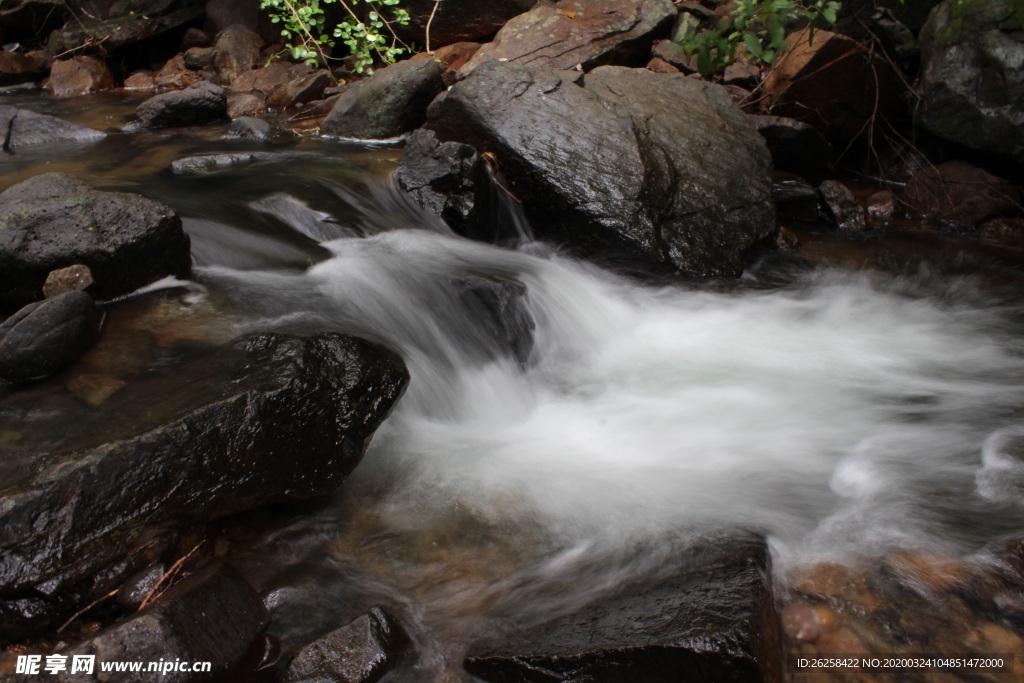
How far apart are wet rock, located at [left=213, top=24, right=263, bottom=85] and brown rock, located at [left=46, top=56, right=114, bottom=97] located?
1812 mm

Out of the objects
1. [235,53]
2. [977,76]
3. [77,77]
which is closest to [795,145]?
[977,76]

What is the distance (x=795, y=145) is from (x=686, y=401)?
3.93 m

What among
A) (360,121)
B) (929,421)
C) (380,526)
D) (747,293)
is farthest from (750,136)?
(380,526)

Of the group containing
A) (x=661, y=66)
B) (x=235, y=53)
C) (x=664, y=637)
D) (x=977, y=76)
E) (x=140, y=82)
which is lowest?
(x=664, y=637)

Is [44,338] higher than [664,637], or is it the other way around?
[44,338]

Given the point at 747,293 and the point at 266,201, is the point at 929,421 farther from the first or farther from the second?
the point at 266,201

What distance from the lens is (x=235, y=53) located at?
37.6ft

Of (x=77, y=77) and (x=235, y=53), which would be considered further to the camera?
(x=77, y=77)

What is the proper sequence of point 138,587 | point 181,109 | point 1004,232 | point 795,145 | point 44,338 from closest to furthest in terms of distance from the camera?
point 138,587, point 44,338, point 1004,232, point 795,145, point 181,109

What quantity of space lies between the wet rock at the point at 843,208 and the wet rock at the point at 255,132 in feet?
17.9

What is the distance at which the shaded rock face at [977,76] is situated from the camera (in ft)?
20.5

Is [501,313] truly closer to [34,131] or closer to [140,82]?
[34,131]

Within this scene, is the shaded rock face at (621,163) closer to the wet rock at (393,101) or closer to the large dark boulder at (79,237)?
the wet rock at (393,101)

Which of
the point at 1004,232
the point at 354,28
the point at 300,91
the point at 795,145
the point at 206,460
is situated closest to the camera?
the point at 206,460
